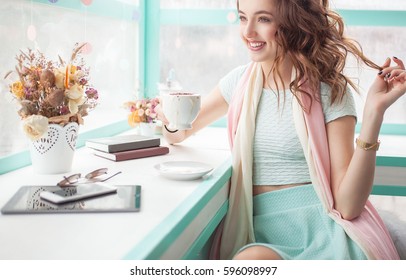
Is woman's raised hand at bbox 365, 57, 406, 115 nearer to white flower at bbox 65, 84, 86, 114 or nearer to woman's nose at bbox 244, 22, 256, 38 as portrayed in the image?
woman's nose at bbox 244, 22, 256, 38

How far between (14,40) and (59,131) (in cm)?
33

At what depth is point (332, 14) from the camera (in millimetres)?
1772

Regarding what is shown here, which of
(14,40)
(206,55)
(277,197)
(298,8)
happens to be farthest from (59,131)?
(206,55)

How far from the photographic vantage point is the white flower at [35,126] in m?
1.39

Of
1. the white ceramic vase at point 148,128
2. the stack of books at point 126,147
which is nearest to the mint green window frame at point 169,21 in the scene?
the white ceramic vase at point 148,128

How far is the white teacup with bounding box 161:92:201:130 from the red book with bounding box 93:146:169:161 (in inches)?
5.6

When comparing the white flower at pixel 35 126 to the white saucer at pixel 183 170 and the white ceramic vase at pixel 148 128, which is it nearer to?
the white saucer at pixel 183 170

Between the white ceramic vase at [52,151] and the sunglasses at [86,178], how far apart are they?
104mm

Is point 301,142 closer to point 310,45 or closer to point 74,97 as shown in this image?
point 310,45

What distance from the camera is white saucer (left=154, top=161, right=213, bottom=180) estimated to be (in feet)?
4.66

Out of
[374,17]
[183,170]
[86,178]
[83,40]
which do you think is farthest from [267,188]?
[374,17]

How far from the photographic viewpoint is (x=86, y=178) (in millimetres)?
1379

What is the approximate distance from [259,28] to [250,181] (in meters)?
0.48

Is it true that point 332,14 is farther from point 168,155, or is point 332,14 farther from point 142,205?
point 142,205
